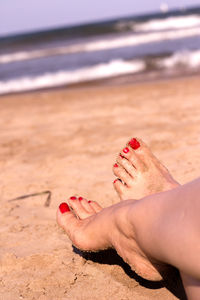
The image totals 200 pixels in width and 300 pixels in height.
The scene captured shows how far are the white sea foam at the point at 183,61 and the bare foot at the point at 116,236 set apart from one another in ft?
24.4

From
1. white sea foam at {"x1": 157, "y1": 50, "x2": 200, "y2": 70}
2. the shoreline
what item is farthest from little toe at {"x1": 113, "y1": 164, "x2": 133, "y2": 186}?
white sea foam at {"x1": 157, "y1": 50, "x2": 200, "y2": 70}

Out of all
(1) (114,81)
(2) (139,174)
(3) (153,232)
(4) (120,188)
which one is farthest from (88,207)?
(1) (114,81)

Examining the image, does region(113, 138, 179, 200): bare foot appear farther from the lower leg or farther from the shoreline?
the shoreline

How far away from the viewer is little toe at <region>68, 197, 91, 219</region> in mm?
1966

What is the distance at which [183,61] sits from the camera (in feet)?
32.0

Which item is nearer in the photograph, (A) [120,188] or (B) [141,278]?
(B) [141,278]

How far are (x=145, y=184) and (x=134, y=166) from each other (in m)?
0.14

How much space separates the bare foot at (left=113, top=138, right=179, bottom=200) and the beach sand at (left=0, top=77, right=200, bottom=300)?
25 cm

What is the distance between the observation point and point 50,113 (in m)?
5.02

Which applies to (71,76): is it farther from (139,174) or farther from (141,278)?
(141,278)

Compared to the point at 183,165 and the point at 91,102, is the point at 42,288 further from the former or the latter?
the point at 91,102

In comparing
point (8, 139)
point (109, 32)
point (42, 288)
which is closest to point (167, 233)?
point (42, 288)

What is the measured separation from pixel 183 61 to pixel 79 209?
8286mm

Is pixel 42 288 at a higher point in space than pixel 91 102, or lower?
lower
